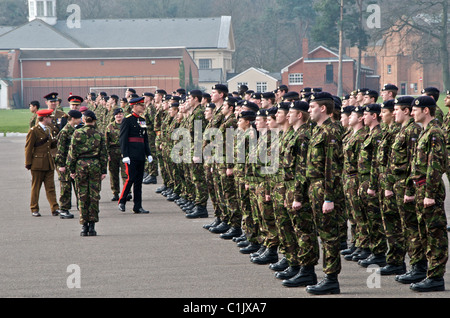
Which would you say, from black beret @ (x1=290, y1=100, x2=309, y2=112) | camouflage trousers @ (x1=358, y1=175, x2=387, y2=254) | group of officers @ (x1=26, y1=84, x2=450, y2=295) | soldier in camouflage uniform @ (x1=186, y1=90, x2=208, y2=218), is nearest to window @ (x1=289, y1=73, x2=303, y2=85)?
soldier in camouflage uniform @ (x1=186, y1=90, x2=208, y2=218)

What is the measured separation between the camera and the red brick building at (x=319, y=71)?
84.9 metres

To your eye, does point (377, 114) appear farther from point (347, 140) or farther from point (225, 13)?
point (225, 13)

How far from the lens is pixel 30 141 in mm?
13914

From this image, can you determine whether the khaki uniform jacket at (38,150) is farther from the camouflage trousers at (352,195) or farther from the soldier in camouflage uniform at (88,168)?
the camouflage trousers at (352,195)

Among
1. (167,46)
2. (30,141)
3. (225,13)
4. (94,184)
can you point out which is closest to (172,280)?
(94,184)

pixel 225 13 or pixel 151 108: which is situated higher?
pixel 225 13

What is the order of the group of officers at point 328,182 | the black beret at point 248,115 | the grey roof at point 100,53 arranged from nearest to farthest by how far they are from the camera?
the group of officers at point 328,182 < the black beret at point 248,115 < the grey roof at point 100,53

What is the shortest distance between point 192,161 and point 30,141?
10.3 ft

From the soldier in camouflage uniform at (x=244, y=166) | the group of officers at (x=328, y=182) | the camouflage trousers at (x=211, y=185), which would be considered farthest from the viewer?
the camouflage trousers at (x=211, y=185)

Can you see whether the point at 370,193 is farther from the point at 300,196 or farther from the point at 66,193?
the point at 66,193

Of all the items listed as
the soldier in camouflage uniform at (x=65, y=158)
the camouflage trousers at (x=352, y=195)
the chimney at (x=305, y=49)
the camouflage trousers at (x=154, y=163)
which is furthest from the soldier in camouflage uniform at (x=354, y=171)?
the chimney at (x=305, y=49)

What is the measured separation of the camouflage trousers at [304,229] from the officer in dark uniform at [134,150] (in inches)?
253

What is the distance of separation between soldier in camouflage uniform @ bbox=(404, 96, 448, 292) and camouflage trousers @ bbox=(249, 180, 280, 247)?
6.70 feet

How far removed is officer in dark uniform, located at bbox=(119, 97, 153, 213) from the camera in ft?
46.8
